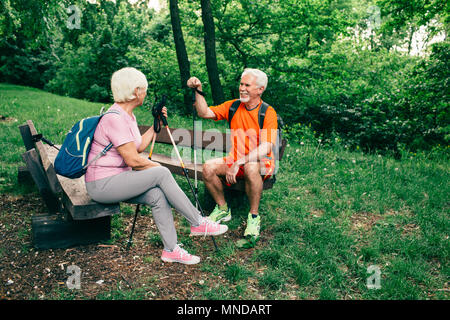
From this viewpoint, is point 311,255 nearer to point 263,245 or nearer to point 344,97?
point 263,245

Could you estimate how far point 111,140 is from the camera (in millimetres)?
2867

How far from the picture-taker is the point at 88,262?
3148 millimetres

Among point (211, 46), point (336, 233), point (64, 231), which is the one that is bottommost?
point (336, 233)

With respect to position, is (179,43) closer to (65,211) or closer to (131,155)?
(65,211)

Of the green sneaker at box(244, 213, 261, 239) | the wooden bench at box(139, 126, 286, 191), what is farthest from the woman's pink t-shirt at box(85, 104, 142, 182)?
the green sneaker at box(244, 213, 261, 239)

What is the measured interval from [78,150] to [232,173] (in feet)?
4.82

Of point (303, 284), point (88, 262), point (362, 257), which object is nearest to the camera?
point (303, 284)

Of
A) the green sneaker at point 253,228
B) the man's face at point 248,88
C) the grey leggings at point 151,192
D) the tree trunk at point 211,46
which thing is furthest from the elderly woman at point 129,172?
the tree trunk at point 211,46

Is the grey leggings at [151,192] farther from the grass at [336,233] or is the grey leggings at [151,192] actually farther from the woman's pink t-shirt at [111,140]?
the grass at [336,233]

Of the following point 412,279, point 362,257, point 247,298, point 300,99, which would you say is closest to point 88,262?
point 247,298

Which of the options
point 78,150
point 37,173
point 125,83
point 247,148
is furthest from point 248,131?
point 37,173

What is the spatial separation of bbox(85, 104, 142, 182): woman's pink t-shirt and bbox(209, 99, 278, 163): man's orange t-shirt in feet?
4.07

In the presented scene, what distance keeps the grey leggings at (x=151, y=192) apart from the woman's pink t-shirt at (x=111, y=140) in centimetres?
7

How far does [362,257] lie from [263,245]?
0.94m
